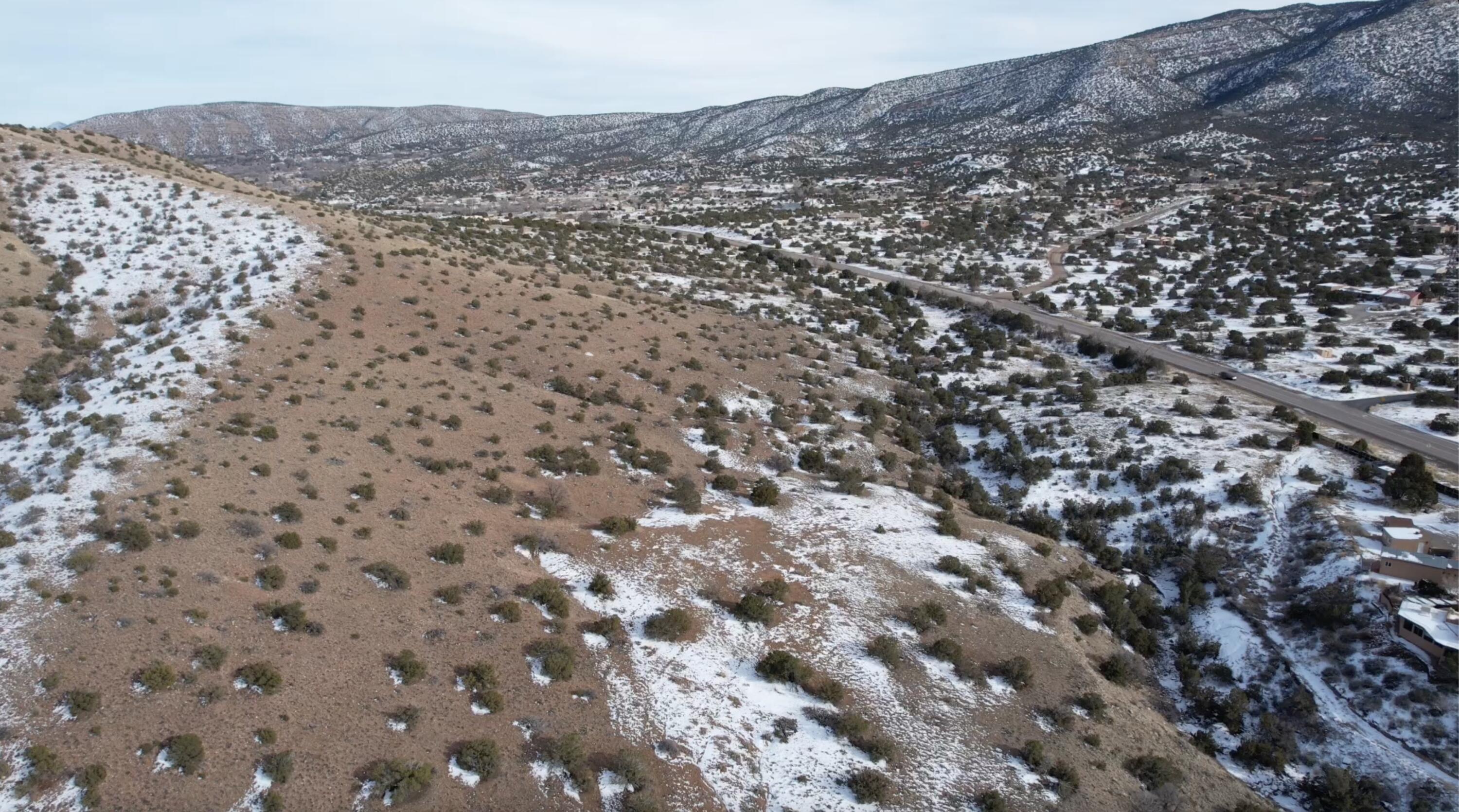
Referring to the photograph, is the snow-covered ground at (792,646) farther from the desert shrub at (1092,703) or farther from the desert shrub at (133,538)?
the desert shrub at (133,538)

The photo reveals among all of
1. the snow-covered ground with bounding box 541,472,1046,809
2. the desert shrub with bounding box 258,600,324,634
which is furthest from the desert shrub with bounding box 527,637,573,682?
the desert shrub with bounding box 258,600,324,634

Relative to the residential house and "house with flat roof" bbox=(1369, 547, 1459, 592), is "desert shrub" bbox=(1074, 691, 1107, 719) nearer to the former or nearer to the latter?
the residential house

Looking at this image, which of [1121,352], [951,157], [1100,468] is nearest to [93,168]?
[1100,468]

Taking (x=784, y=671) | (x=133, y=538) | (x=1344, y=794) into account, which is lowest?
(x=1344, y=794)

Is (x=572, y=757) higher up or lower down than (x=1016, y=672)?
higher up

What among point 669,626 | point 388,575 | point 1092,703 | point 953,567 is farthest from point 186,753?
point 1092,703

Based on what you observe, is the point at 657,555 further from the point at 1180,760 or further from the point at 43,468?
the point at 43,468

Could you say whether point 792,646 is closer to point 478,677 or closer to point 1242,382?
point 478,677
